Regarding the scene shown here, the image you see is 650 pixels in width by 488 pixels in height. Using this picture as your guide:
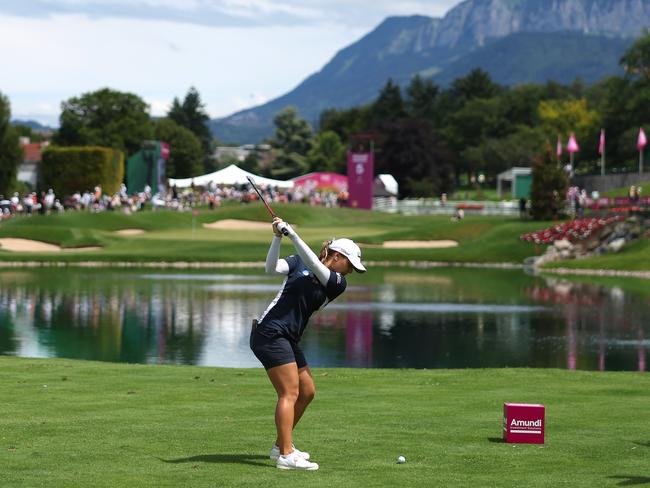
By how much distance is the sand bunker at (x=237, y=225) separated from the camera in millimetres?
99875

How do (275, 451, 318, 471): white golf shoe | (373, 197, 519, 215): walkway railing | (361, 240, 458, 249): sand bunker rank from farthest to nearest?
(373, 197, 519, 215): walkway railing < (361, 240, 458, 249): sand bunker < (275, 451, 318, 471): white golf shoe

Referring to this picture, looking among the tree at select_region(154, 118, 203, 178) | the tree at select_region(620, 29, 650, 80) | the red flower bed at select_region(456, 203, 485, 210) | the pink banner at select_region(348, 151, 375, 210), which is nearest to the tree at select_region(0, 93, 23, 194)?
the pink banner at select_region(348, 151, 375, 210)

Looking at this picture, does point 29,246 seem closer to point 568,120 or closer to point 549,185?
point 549,185

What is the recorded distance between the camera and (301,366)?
15.0 metres

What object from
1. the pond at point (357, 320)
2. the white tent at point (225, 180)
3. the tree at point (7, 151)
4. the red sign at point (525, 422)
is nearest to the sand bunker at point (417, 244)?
the pond at point (357, 320)

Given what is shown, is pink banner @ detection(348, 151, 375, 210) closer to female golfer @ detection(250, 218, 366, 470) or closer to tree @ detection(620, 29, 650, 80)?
tree @ detection(620, 29, 650, 80)

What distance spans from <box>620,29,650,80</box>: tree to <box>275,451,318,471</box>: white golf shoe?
129611 millimetres

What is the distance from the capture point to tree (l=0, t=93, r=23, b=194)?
131125 mm

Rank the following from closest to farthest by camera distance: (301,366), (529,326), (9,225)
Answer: (301,366) → (529,326) → (9,225)

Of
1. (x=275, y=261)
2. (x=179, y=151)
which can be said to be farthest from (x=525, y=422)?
(x=179, y=151)

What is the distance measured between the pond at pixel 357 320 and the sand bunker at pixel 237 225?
31782mm

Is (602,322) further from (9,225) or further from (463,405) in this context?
(9,225)

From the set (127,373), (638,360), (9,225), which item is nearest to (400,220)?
(9,225)

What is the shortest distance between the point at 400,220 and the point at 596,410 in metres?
86.4
